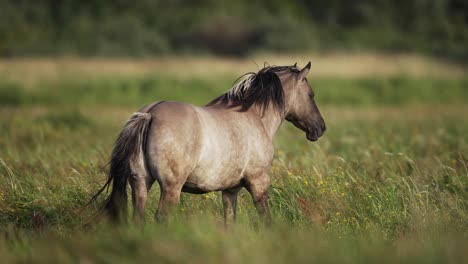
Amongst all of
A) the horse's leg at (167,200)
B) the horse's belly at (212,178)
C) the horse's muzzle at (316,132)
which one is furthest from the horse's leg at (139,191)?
the horse's muzzle at (316,132)

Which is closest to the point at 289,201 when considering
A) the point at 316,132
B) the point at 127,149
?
the point at 316,132

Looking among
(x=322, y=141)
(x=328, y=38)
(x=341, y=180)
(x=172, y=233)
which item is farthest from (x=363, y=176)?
(x=328, y=38)

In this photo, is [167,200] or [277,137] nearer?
[167,200]

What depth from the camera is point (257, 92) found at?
19.2ft

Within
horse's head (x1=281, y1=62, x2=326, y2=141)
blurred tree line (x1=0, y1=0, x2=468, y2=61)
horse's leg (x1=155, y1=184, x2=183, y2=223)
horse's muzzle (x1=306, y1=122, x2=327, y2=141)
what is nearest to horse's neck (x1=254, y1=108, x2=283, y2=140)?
horse's head (x1=281, y1=62, x2=326, y2=141)

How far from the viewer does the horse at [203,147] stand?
4.84 meters

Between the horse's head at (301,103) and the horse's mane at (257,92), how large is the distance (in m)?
0.13

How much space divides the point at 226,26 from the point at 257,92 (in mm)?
30106

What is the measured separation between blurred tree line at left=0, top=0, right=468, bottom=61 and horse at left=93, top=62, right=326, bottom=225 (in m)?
22.9

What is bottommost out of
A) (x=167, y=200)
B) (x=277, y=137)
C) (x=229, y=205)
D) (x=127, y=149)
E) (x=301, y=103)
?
(x=277, y=137)

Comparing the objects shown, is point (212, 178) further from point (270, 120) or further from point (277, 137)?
point (277, 137)

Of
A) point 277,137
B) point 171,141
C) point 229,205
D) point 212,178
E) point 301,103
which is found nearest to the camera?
point 171,141

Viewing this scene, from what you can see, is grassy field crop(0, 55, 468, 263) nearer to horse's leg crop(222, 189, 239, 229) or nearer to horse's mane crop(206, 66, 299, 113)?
horse's leg crop(222, 189, 239, 229)

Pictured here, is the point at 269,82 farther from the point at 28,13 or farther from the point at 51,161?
the point at 28,13
